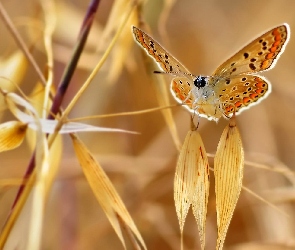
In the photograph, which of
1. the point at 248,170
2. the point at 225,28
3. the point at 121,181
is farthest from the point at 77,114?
the point at 225,28

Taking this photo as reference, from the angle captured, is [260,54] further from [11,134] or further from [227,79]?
[11,134]

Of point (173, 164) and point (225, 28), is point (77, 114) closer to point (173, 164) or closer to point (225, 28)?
point (173, 164)

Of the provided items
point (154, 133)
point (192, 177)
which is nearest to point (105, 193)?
point (192, 177)

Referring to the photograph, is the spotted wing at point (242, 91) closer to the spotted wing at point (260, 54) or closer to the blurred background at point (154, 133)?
the spotted wing at point (260, 54)

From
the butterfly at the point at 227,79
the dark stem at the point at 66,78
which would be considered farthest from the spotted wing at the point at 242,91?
the dark stem at the point at 66,78

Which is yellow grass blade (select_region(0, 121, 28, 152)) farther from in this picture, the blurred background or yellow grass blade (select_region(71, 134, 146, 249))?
the blurred background

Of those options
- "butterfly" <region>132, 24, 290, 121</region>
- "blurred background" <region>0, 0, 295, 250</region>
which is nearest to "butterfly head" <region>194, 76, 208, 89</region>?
"butterfly" <region>132, 24, 290, 121</region>

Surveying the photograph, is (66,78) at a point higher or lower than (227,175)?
higher
